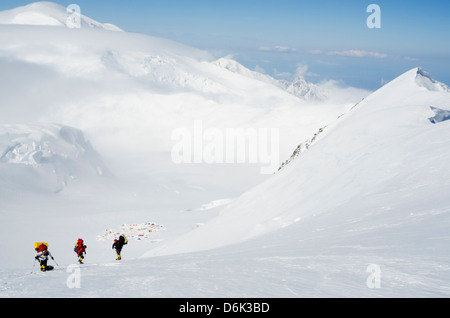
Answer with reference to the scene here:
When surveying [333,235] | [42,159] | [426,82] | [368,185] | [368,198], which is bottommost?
[333,235]

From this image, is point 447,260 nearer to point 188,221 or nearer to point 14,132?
point 188,221

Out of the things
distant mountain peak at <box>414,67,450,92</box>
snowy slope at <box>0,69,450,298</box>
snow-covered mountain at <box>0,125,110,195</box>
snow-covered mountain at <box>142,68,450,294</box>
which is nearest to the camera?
snowy slope at <box>0,69,450,298</box>

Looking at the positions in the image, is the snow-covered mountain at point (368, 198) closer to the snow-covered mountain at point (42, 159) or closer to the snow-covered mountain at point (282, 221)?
the snow-covered mountain at point (282, 221)

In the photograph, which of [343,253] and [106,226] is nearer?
[343,253]

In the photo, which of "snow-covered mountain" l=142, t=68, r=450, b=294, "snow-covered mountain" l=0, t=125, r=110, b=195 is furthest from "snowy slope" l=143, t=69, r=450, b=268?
"snow-covered mountain" l=0, t=125, r=110, b=195

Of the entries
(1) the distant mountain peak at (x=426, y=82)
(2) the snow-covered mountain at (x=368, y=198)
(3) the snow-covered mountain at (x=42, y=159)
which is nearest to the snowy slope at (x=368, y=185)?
(2) the snow-covered mountain at (x=368, y=198)

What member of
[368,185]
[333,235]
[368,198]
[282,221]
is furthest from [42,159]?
[333,235]

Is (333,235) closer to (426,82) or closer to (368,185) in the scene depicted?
(368,185)

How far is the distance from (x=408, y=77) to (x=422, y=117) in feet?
36.2

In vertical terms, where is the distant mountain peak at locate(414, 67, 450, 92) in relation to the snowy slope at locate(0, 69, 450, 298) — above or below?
above

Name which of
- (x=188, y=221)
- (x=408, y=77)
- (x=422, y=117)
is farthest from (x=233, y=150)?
(x=422, y=117)

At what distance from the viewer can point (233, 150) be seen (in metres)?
125

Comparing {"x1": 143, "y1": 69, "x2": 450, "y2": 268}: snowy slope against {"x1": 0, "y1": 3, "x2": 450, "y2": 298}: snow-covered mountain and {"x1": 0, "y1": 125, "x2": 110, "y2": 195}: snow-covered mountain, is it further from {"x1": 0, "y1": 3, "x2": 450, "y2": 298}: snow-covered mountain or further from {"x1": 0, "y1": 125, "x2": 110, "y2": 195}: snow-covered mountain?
{"x1": 0, "y1": 125, "x2": 110, "y2": 195}: snow-covered mountain

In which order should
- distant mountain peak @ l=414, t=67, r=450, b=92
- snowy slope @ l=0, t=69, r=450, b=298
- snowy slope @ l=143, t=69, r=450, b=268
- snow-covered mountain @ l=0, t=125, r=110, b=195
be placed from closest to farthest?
1. snowy slope @ l=0, t=69, r=450, b=298
2. snowy slope @ l=143, t=69, r=450, b=268
3. distant mountain peak @ l=414, t=67, r=450, b=92
4. snow-covered mountain @ l=0, t=125, r=110, b=195
